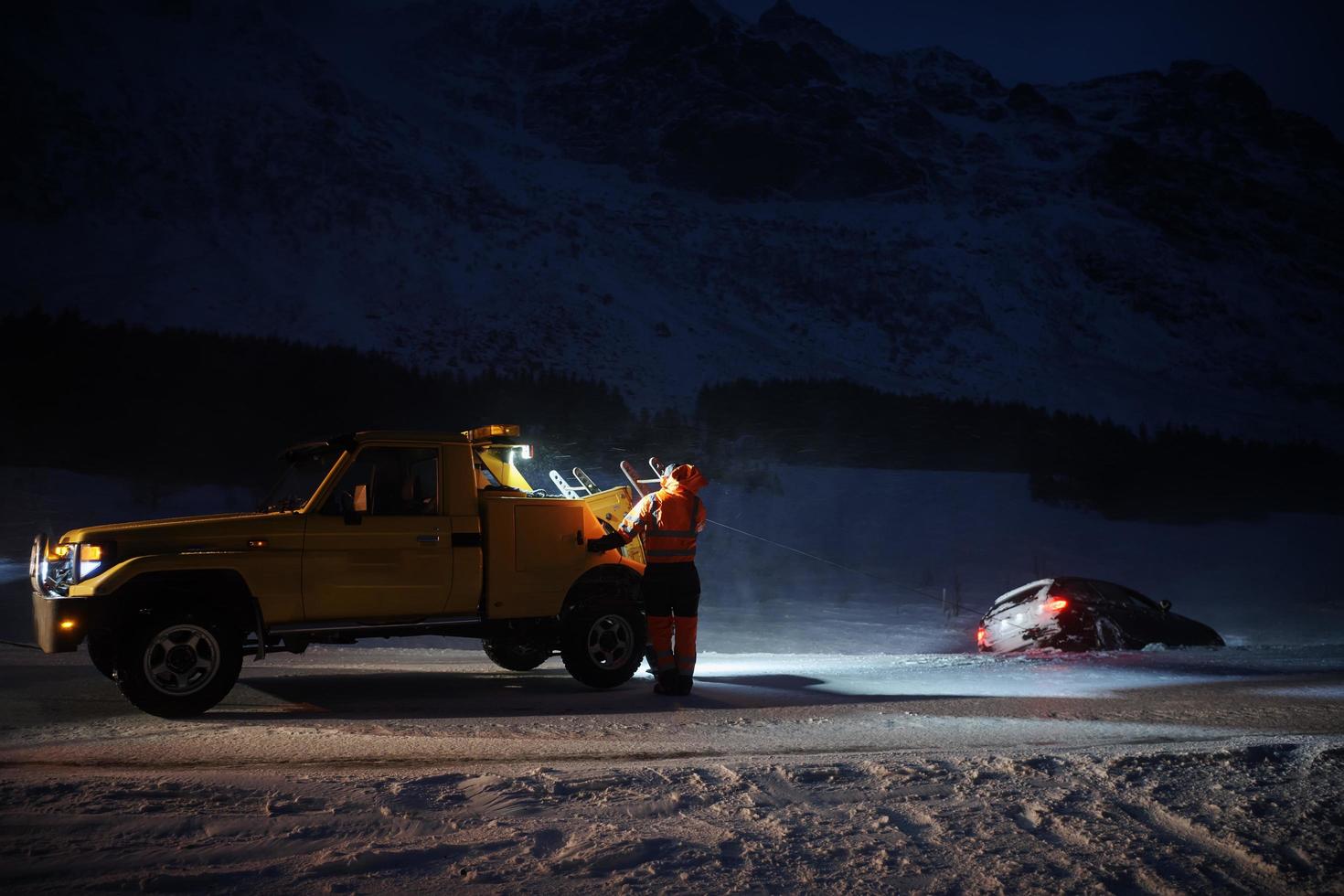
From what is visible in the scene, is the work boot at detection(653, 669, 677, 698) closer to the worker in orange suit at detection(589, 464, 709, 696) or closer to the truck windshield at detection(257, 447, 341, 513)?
the worker in orange suit at detection(589, 464, 709, 696)

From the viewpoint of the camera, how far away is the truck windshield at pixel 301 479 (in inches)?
359

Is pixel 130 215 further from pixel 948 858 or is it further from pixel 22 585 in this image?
pixel 948 858

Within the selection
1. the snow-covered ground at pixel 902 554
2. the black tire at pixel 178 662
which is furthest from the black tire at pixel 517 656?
the snow-covered ground at pixel 902 554

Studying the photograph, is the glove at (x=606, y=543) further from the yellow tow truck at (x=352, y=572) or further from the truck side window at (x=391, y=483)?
the truck side window at (x=391, y=483)

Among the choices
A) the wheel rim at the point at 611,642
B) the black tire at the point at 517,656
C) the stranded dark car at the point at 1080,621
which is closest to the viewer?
the wheel rim at the point at 611,642

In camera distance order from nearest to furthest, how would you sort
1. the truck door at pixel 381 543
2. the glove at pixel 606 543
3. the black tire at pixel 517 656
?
the truck door at pixel 381 543, the glove at pixel 606 543, the black tire at pixel 517 656

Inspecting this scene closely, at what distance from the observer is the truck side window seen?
9.05m

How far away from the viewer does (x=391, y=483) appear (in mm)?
9172

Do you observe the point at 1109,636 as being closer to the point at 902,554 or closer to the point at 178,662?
the point at 178,662

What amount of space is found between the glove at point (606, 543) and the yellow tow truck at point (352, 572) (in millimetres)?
181

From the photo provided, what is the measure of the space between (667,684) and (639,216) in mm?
61357

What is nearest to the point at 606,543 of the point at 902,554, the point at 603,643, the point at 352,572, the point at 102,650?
the point at 603,643

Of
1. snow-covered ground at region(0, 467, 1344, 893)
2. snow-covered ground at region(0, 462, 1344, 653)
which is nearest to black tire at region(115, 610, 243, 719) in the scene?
snow-covered ground at region(0, 467, 1344, 893)

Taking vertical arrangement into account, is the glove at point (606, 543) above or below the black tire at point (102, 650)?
above
